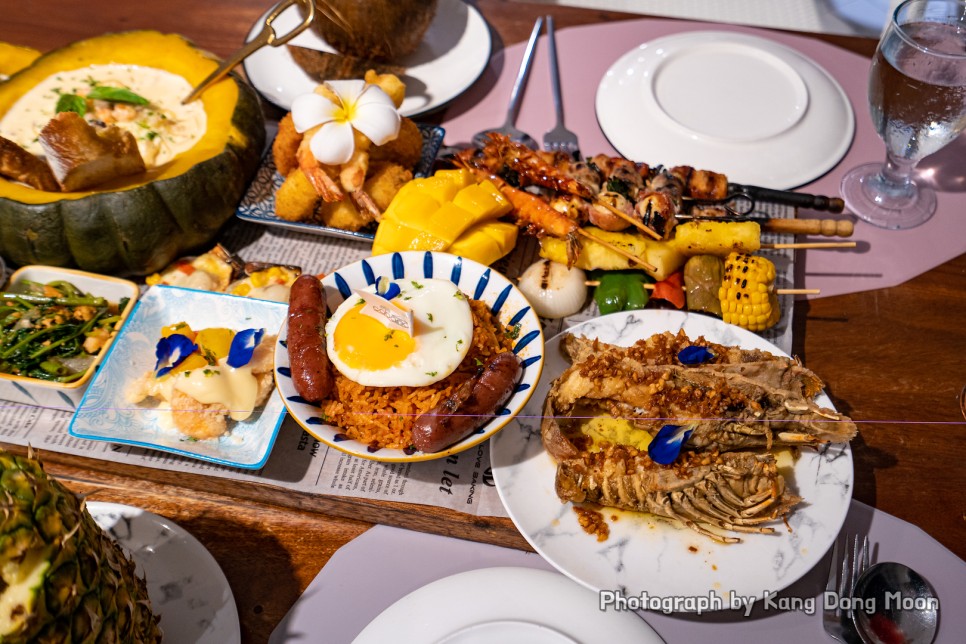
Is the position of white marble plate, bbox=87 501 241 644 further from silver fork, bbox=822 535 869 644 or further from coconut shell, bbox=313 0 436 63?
coconut shell, bbox=313 0 436 63

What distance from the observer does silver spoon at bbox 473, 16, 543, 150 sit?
11.1ft

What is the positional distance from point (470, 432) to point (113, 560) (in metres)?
1.00

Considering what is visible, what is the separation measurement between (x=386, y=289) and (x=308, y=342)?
36 cm

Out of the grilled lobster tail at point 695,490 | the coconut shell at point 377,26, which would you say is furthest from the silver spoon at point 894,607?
the coconut shell at point 377,26

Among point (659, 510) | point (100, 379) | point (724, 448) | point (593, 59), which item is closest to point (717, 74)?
point (593, 59)

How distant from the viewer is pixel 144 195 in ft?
8.89

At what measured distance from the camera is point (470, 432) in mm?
2135

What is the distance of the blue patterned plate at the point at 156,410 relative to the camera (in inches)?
90.6

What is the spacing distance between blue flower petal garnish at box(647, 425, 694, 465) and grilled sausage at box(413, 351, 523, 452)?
18.6 inches

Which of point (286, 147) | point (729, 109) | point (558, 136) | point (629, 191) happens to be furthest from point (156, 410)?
point (729, 109)

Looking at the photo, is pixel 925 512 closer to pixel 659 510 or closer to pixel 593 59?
pixel 659 510

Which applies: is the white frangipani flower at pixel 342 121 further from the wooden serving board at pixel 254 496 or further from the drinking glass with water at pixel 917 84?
the drinking glass with water at pixel 917 84

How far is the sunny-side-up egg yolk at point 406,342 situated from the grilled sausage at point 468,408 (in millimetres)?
117

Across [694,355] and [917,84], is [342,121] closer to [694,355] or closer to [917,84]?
[694,355]
